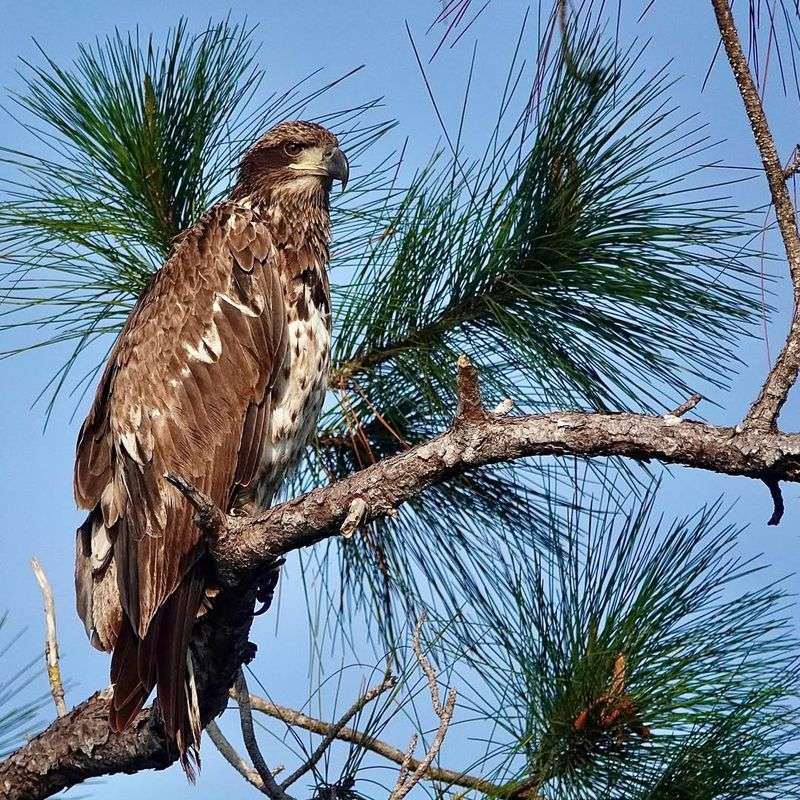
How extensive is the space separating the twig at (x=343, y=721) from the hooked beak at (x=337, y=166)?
1852mm

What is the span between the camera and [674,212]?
3404 millimetres

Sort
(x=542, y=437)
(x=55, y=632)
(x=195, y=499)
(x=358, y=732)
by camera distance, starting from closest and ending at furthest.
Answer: (x=542, y=437), (x=195, y=499), (x=358, y=732), (x=55, y=632)

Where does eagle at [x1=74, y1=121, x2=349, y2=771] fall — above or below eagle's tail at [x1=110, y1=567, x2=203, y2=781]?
above

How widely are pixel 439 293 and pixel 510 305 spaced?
0.21 metres

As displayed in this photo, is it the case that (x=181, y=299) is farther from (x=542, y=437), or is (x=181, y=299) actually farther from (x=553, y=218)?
(x=542, y=437)

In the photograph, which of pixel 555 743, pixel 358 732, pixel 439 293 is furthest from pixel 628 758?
pixel 439 293

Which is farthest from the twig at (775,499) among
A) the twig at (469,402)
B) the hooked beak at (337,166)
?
the hooked beak at (337,166)

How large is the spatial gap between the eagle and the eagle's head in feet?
0.74

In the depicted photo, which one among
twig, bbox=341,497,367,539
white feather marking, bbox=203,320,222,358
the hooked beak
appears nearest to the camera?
twig, bbox=341,497,367,539

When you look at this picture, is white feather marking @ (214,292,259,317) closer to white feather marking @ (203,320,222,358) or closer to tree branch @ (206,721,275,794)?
white feather marking @ (203,320,222,358)

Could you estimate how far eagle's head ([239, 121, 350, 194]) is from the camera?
13.2 feet

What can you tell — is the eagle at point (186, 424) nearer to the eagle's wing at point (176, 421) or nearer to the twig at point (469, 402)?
the eagle's wing at point (176, 421)

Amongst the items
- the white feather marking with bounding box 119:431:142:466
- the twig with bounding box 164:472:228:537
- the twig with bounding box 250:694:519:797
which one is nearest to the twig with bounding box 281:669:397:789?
the twig with bounding box 250:694:519:797

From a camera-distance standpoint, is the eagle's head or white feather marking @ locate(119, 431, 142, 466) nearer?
white feather marking @ locate(119, 431, 142, 466)
